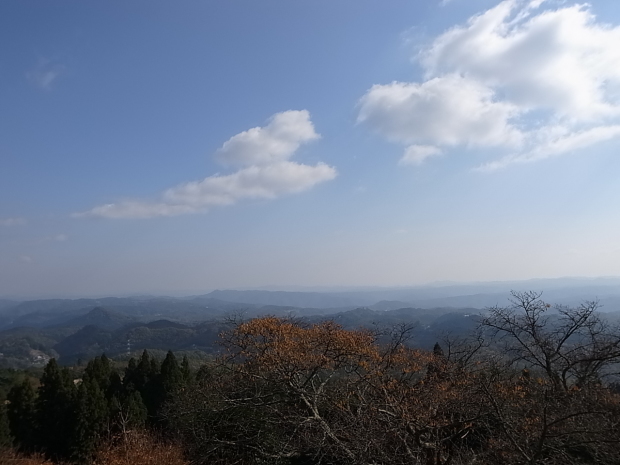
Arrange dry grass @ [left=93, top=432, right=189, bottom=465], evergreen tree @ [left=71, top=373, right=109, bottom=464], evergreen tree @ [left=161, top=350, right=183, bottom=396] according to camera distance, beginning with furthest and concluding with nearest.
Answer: evergreen tree @ [left=161, top=350, right=183, bottom=396] < evergreen tree @ [left=71, top=373, right=109, bottom=464] < dry grass @ [left=93, top=432, right=189, bottom=465]

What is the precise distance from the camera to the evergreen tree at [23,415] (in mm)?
22797

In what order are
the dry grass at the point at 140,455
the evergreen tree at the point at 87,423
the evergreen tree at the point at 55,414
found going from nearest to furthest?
the dry grass at the point at 140,455
the evergreen tree at the point at 87,423
the evergreen tree at the point at 55,414

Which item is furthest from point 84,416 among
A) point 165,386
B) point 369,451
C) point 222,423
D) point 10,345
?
point 10,345

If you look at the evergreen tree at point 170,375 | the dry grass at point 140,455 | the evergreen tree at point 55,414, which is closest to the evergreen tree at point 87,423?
the evergreen tree at point 55,414

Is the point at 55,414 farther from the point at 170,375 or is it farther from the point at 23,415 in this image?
the point at 170,375

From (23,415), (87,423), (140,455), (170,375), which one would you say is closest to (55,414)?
(23,415)

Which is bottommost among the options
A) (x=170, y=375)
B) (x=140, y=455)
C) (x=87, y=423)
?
(x=87, y=423)

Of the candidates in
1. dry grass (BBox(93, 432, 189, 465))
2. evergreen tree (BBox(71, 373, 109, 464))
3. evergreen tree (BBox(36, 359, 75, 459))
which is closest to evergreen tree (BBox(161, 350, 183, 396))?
evergreen tree (BBox(71, 373, 109, 464))

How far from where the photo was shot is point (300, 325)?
53.7ft

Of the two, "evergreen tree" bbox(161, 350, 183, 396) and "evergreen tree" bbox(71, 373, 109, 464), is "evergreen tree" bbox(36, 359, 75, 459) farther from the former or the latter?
"evergreen tree" bbox(161, 350, 183, 396)

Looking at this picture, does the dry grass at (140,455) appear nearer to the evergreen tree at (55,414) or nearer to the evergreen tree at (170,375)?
the evergreen tree at (55,414)

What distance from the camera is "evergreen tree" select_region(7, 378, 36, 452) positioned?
2280 centimetres

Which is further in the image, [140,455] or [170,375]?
[170,375]

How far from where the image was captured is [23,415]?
78.8 feet
